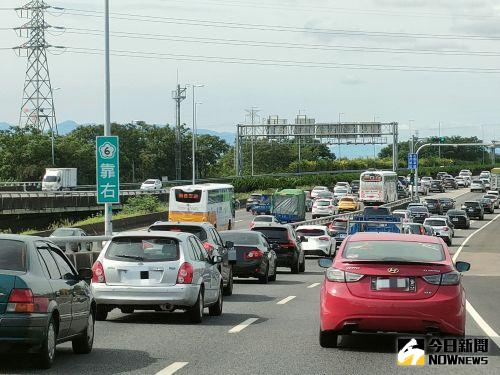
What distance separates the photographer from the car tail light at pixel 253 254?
29125 millimetres

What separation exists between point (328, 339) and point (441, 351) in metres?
1.38

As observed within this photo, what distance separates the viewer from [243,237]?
98.6 feet

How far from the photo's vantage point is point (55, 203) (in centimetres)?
8156

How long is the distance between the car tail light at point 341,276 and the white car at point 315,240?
115 feet

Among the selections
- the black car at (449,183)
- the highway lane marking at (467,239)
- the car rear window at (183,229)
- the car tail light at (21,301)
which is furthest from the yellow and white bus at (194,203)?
the black car at (449,183)

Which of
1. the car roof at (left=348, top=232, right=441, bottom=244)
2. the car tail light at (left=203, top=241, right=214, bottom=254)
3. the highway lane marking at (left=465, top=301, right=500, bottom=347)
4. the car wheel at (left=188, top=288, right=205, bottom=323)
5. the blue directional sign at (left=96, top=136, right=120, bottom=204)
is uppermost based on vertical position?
the blue directional sign at (left=96, top=136, right=120, bottom=204)

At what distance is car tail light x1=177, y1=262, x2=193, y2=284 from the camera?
17.5m

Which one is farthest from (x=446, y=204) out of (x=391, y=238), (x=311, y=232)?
(x=391, y=238)

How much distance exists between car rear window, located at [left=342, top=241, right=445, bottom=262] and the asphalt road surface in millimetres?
1161

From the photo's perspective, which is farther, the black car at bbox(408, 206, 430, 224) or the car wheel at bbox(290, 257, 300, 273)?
the black car at bbox(408, 206, 430, 224)

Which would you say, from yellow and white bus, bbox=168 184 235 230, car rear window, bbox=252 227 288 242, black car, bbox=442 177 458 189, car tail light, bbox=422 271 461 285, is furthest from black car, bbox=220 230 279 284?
black car, bbox=442 177 458 189

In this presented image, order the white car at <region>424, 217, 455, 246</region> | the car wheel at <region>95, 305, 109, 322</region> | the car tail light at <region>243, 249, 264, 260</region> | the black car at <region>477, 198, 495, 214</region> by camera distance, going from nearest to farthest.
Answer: the car wheel at <region>95, 305, 109, 322</region> → the car tail light at <region>243, 249, 264, 260</region> → the white car at <region>424, 217, 455, 246</region> → the black car at <region>477, 198, 495, 214</region>

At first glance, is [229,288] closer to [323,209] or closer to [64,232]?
[64,232]

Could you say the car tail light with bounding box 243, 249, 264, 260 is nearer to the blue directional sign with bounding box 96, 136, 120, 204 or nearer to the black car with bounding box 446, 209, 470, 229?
the blue directional sign with bounding box 96, 136, 120, 204
